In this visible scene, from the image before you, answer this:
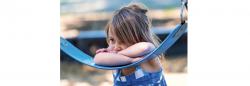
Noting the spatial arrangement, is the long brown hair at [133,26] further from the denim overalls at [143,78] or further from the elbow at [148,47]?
the denim overalls at [143,78]

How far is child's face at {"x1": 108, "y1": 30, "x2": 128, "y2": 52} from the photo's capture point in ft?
7.52

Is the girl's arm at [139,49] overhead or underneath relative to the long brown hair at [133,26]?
underneath

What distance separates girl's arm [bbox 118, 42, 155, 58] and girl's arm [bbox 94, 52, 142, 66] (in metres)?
0.02

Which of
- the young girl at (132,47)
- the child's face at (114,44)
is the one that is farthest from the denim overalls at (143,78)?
the child's face at (114,44)

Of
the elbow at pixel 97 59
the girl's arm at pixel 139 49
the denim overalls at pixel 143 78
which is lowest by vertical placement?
the denim overalls at pixel 143 78

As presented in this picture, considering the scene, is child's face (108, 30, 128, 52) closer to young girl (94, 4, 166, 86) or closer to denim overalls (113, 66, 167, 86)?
young girl (94, 4, 166, 86)

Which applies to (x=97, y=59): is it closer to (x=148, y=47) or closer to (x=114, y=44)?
(x=114, y=44)

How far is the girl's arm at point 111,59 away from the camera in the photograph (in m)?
2.26

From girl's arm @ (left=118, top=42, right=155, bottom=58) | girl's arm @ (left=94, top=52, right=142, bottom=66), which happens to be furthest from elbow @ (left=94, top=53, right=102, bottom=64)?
girl's arm @ (left=118, top=42, right=155, bottom=58)
